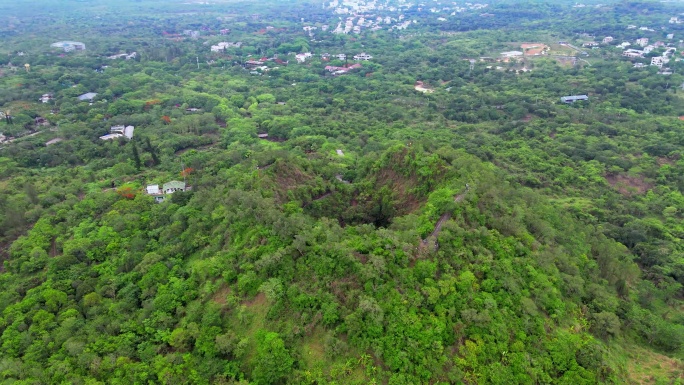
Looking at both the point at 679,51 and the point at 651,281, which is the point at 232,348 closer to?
the point at 651,281

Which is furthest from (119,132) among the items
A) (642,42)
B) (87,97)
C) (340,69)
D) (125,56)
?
(642,42)

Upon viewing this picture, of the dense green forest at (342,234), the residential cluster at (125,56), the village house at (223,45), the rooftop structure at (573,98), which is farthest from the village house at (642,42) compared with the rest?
the residential cluster at (125,56)

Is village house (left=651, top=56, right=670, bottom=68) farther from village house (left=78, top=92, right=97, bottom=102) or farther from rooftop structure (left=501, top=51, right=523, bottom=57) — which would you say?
village house (left=78, top=92, right=97, bottom=102)

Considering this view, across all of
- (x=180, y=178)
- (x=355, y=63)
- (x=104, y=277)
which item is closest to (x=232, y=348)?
(x=104, y=277)

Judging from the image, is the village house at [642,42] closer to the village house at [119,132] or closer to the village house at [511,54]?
the village house at [511,54]

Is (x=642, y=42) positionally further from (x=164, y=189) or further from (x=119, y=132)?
(x=119, y=132)
